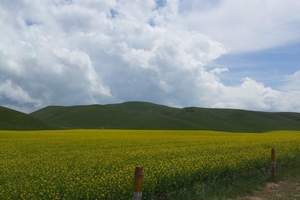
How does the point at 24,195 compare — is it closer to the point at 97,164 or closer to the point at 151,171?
the point at 151,171

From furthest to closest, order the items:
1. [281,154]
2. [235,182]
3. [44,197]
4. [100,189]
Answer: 1. [281,154]
2. [235,182]
3. [100,189]
4. [44,197]

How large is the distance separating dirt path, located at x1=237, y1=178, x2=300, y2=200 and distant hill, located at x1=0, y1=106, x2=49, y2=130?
133m

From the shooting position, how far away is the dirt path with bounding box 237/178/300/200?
15632mm

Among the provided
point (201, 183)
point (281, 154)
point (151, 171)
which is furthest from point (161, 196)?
point (281, 154)

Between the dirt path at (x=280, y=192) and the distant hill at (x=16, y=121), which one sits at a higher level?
the distant hill at (x=16, y=121)

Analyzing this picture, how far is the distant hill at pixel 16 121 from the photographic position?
480 ft

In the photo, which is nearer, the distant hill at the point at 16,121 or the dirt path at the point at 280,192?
the dirt path at the point at 280,192

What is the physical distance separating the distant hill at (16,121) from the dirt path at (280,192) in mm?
133448

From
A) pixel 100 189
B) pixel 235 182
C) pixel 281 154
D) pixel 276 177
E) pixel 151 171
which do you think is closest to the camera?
pixel 100 189

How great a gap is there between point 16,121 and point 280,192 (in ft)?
477

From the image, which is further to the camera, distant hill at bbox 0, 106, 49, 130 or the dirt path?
distant hill at bbox 0, 106, 49, 130

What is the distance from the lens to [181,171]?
48.9 feet

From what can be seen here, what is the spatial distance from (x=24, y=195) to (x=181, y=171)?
646 centimetres

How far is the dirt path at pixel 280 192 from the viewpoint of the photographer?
15632 mm
